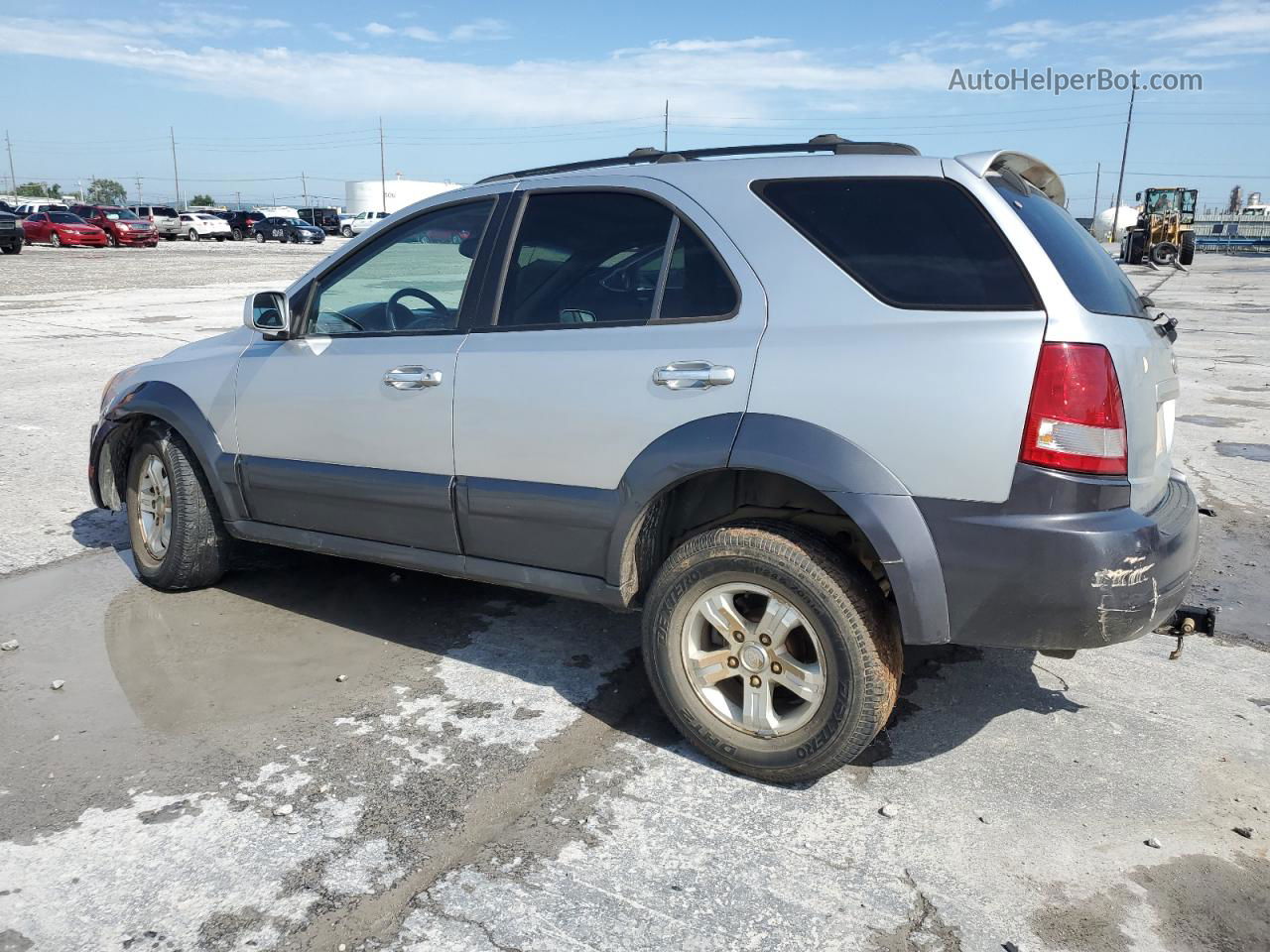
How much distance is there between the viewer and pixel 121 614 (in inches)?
183

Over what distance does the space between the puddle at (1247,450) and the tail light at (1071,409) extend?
5.84 metres

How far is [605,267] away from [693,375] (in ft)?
2.20

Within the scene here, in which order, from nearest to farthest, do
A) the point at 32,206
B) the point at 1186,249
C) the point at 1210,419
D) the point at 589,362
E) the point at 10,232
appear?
the point at 589,362, the point at 1210,419, the point at 10,232, the point at 1186,249, the point at 32,206

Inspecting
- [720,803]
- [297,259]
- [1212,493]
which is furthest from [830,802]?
[297,259]

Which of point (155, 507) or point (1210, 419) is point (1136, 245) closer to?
point (1210, 419)

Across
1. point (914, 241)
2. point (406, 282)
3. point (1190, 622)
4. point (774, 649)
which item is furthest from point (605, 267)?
point (1190, 622)

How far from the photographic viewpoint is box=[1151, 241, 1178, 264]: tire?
131 ft

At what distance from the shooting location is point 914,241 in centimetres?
304

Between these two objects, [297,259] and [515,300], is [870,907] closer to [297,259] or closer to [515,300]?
[515,300]

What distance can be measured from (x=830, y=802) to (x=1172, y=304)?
23636mm

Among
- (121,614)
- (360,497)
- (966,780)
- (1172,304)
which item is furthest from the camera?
(1172,304)

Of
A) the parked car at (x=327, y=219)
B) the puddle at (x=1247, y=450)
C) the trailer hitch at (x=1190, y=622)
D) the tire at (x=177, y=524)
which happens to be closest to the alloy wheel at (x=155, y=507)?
the tire at (x=177, y=524)

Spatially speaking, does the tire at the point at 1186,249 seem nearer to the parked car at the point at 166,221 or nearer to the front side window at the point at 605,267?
the front side window at the point at 605,267

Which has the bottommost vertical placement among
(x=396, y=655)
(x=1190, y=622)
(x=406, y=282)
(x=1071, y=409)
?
(x=396, y=655)
